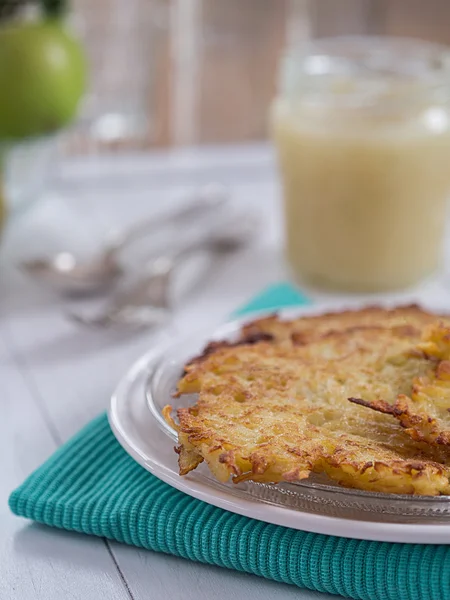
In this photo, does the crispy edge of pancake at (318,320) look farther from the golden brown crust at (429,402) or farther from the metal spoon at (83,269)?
the metal spoon at (83,269)

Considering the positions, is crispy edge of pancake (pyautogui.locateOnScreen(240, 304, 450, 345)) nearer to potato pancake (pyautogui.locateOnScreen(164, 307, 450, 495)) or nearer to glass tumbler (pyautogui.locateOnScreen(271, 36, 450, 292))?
potato pancake (pyautogui.locateOnScreen(164, 307, 450, 495))

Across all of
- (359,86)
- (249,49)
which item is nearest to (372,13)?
(249,49)

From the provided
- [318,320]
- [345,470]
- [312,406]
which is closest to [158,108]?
[318,320]

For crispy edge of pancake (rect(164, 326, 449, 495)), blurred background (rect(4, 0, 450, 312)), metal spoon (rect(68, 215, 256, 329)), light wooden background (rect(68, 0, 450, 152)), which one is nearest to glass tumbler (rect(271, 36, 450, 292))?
blurred background (rect(4, 0, 450, 312))

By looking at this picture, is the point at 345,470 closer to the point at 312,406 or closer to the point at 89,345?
the point at 312,406

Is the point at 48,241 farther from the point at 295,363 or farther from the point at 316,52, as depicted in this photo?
the point at 295,363

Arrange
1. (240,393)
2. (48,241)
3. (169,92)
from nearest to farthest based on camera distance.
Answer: (240,393) < (48,241) < (169,92)
